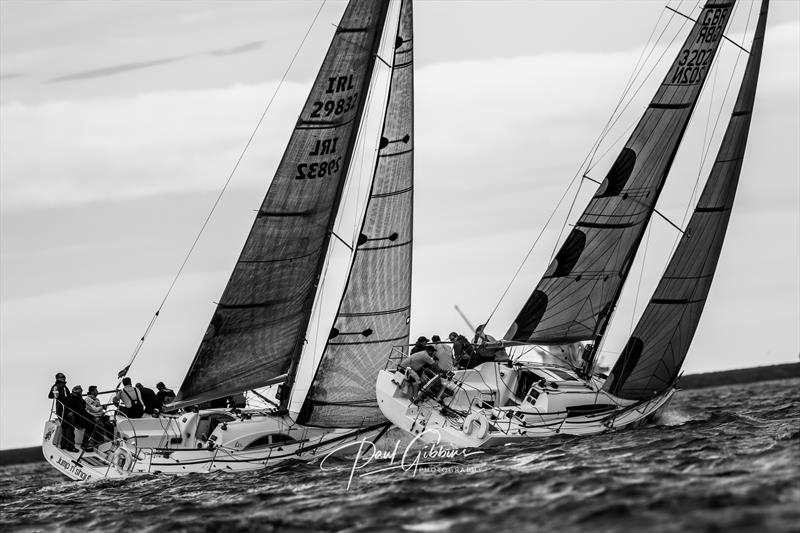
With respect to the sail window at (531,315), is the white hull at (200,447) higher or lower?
lower

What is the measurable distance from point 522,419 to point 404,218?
4864 mm

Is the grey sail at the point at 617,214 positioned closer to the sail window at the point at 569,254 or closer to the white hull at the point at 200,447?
the sail window at the point at 569,254

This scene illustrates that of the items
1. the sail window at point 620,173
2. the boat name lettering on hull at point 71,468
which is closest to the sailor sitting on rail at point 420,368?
the sail window at point 620,173

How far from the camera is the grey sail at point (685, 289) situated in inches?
997

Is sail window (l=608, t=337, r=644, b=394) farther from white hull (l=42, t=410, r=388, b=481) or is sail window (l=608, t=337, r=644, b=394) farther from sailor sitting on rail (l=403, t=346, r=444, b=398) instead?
white hull (l=42, t=410, r=388, b=481)

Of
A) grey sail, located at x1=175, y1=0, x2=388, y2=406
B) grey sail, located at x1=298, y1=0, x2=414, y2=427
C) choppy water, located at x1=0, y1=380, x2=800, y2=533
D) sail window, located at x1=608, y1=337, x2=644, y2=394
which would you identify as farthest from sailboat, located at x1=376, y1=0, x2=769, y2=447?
grey sail, located at x1=175, y1=0, x2=388, y2=406

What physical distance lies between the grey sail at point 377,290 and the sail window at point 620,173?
14.7ft

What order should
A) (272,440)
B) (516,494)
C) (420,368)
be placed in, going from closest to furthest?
(516,494), (272,440), (420,368)

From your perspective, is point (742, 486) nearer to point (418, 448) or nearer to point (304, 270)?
point (418, 448)

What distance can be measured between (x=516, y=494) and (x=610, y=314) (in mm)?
13384

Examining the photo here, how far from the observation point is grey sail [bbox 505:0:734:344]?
27031mm

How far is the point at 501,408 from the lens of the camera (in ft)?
78.8

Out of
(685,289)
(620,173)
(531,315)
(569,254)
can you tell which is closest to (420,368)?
(531,315)

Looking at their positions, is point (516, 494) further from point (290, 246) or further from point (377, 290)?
point (290, 246)
